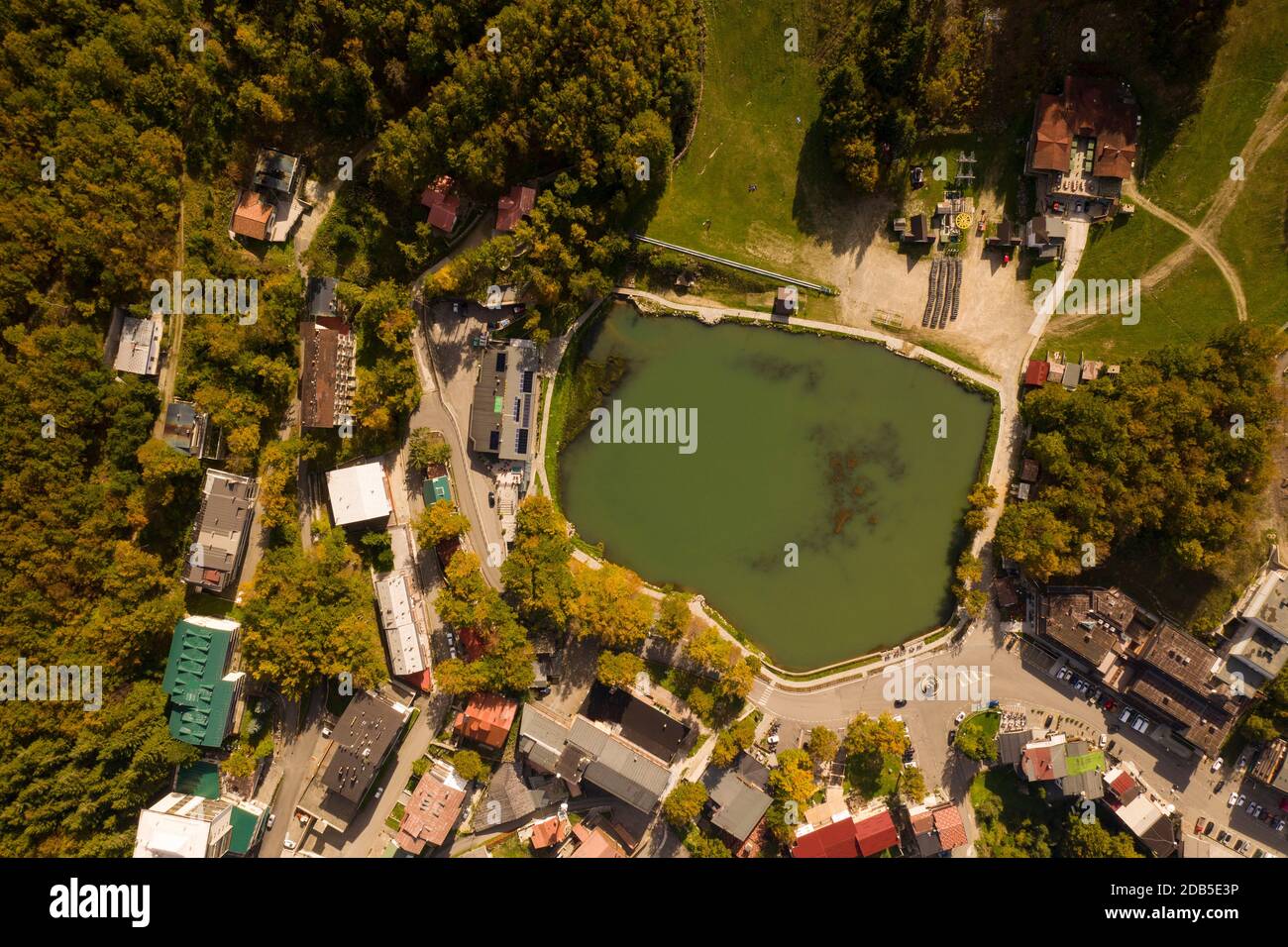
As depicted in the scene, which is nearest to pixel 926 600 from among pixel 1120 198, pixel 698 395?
pixel 698 395

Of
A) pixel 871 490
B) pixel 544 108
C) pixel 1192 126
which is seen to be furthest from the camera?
pixel 871 490

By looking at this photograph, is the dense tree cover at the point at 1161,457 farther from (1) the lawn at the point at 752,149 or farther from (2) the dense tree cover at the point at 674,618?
(2) the dense tree cover at the point at 674,618

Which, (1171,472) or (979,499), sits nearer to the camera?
(1171,472)

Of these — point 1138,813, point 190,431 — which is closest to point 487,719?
point 190,431

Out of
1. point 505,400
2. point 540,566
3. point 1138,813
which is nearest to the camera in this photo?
point 1138,813

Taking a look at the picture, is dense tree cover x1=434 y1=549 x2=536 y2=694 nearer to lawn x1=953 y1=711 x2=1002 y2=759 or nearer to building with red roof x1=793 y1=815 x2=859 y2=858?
building with red roof x1=793 y1=815 x2=859 y2=858

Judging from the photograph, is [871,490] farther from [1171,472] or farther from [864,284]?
[1171,472]

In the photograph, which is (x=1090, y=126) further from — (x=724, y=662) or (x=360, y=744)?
(x=360, y=744)
